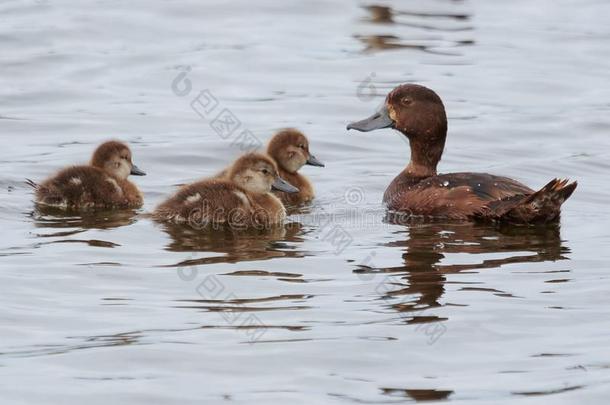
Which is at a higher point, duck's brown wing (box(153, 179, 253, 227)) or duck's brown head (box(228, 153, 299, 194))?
duck's brown head (box(228, 153, 299, 194))

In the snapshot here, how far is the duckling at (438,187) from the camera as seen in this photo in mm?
9750

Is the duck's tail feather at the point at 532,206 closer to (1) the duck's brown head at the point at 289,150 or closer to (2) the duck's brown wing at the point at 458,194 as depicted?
(2) the duck's brown wing at the point at 458,194

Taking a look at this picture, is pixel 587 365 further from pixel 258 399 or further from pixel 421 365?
pixel 258 399

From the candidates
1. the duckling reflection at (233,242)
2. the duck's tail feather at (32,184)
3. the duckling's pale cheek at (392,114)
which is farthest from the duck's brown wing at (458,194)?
the duck's tail feather at (32,184)

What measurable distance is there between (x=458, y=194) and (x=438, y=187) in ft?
0.67

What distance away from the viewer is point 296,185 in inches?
432

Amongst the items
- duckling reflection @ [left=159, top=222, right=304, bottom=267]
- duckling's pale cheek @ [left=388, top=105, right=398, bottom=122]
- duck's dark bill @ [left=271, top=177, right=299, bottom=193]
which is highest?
duckling's pale cheek @ [left=388, top=105, right=398, bottom=122]

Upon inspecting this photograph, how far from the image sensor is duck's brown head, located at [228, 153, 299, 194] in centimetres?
1011

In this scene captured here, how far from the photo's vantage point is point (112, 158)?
34.4 feet

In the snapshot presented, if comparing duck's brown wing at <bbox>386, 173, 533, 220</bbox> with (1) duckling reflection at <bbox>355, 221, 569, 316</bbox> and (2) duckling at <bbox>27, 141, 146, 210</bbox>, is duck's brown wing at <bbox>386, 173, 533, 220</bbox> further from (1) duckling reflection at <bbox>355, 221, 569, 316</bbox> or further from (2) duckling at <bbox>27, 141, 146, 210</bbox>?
(2) duckling at <bbox>27, 141, 146, 210</bbox>

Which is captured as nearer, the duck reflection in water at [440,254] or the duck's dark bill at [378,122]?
the duck reflection in water at [440,254]

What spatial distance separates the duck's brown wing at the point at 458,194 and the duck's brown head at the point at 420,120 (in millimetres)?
509

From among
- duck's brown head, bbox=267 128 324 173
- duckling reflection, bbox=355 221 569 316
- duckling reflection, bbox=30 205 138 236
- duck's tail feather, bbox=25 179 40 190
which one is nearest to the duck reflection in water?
duckling reflection, bbox=355 221 569 316

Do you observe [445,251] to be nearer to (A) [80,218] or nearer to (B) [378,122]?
(B) [378,122]
